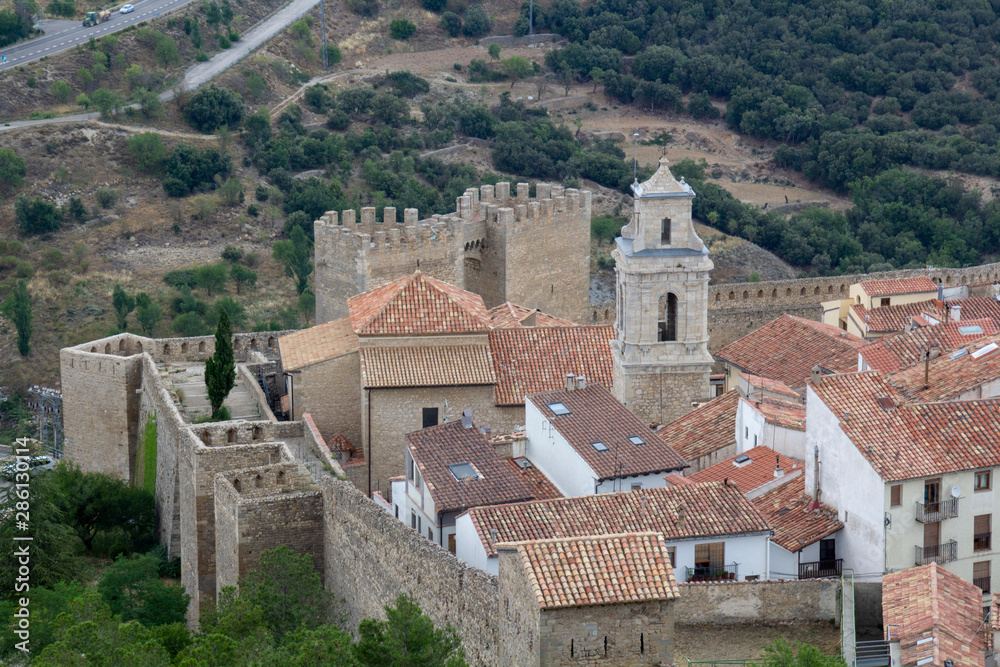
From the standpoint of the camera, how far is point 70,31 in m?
82.1

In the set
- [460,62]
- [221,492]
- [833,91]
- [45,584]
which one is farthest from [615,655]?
[460,62]

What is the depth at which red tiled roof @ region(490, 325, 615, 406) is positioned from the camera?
1362 inches

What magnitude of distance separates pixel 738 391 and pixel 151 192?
41.8 m

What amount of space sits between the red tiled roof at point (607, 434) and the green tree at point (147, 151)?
42839 mm

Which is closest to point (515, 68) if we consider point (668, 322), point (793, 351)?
point (793, 351)

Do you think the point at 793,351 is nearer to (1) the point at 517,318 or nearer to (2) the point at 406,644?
(1) the point at 517,318

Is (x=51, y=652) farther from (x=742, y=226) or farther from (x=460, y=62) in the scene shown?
(x=460, y=62)

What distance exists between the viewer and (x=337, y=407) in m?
35.4

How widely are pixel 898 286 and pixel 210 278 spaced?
28.1 meters

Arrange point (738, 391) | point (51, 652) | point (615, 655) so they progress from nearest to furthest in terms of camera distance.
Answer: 1. point (615, 655)
2. point (51, 652)
3. point (738, 391)

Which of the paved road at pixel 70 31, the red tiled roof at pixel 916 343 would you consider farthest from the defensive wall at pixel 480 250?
the paved road at pixel 70 31

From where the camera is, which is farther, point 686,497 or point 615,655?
point 686,497

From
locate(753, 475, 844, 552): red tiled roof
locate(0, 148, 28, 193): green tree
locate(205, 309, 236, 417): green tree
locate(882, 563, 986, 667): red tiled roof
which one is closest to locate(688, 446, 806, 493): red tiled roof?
locate(753, 475, 844, 552): red tiled roof

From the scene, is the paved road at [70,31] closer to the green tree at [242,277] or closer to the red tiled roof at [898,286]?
the green tree at [242,277]
